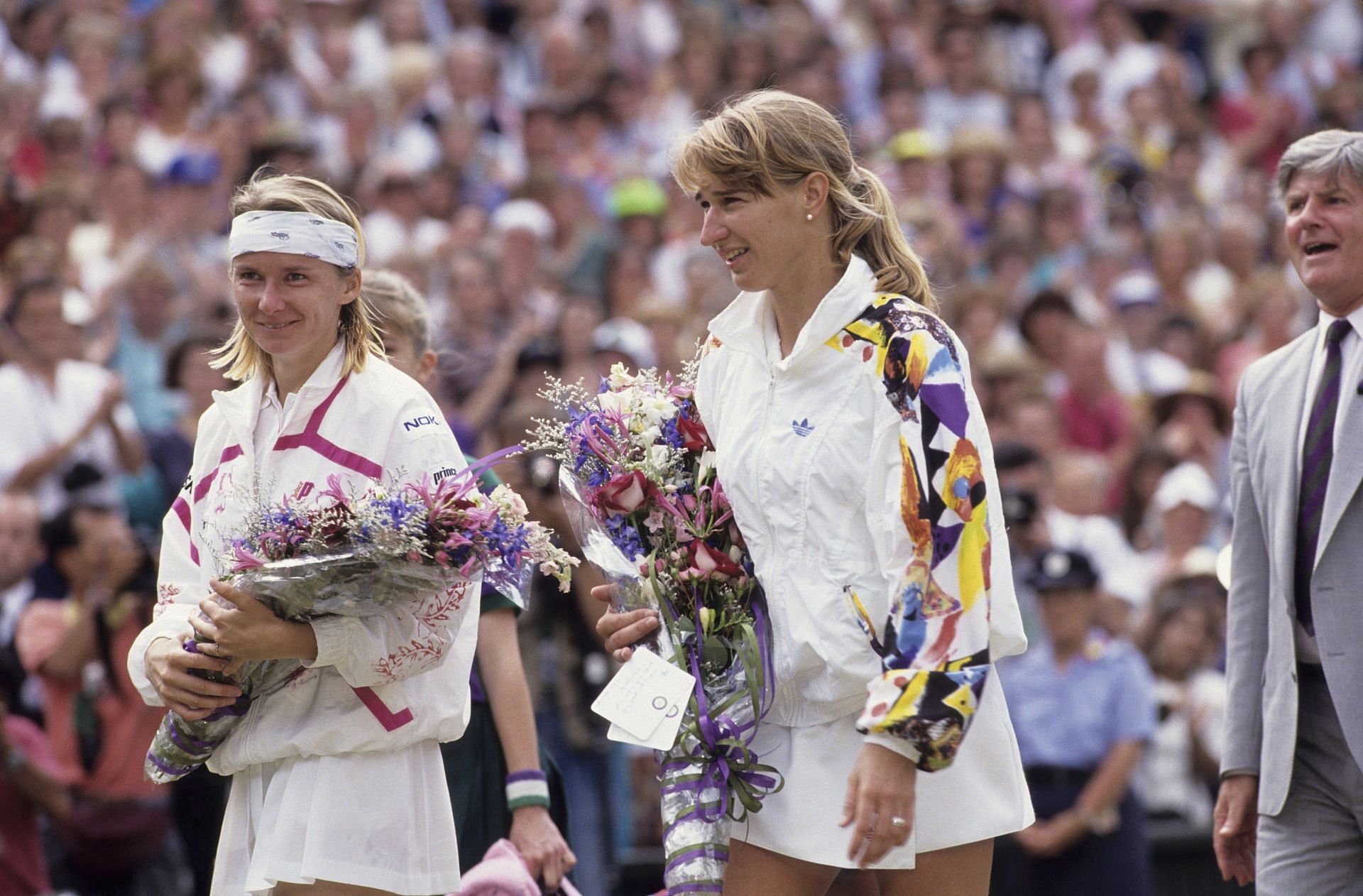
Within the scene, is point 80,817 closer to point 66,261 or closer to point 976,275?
point 66,261

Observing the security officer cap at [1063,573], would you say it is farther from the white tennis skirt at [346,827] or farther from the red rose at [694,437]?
the white tennis skirt at [346,827]

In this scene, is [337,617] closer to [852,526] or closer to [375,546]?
[375,546]

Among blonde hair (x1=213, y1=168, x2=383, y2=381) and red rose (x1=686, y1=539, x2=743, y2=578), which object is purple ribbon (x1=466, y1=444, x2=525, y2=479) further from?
red rose (x1=686, y1=539, x2=743, y2=578)

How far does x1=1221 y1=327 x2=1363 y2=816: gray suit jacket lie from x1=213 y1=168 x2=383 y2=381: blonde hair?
236 cm

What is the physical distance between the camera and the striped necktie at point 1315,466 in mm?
4688

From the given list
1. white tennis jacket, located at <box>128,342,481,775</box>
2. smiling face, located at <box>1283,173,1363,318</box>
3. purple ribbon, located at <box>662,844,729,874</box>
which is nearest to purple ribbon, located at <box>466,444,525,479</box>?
white tennis jacket, located at <box>128,342,481,775</box>

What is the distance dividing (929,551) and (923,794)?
59 cm

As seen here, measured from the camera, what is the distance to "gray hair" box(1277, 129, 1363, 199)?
4.76 meters

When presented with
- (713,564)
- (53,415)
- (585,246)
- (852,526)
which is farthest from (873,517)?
(585,246)

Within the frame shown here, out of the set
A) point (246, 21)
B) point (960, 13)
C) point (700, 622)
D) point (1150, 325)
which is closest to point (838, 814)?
point (700, 622)

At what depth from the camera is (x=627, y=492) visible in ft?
14.8

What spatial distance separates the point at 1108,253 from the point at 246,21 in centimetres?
636

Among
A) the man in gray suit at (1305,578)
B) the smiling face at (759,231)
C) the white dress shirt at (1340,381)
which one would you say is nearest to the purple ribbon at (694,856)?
the smiling face at (759,231)

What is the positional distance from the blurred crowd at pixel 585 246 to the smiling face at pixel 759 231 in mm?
1695
